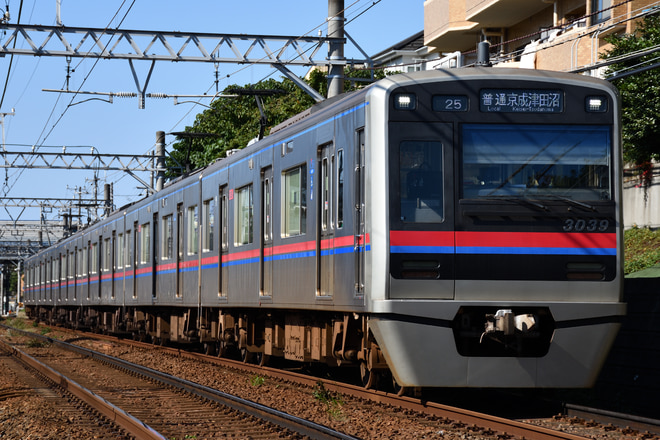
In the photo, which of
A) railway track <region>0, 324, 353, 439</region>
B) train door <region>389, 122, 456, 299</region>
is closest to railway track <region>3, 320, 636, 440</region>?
train door <region>389, 122, 456, 299</region>

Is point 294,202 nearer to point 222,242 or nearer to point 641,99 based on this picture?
point 222,242

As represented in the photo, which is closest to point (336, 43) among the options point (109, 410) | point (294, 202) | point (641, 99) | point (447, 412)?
point (294, 202)

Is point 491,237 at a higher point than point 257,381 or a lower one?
higher

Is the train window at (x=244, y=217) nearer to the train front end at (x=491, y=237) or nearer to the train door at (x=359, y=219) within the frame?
the train door at (x=359, y=219)

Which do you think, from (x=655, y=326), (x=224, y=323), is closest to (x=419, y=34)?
(x=224, y=323)

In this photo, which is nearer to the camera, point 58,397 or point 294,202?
point 294,202

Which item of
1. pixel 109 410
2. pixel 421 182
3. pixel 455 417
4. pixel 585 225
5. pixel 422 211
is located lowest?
pixel 109 410

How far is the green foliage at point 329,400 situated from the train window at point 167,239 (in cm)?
817

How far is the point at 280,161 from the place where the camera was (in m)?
12.4

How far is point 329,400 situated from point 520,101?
3628mm

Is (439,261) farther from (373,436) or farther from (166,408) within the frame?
(166,408)

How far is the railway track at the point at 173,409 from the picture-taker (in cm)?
895

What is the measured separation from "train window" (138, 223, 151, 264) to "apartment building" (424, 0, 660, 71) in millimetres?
8281

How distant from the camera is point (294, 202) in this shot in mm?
11875
